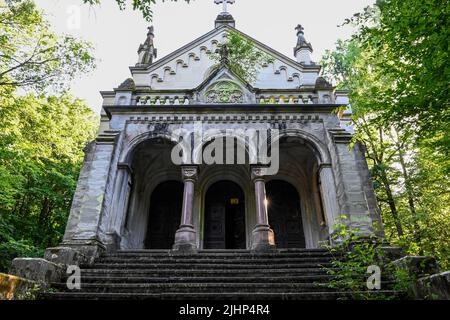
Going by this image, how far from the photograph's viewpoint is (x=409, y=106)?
550 centimetres

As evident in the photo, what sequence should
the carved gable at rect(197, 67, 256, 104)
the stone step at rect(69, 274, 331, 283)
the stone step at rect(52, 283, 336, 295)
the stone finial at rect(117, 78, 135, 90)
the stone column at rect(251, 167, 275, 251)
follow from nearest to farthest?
1. the stone step at rect(52, 283, 336, 295)
2. the stone step at rect(69, 274, 331, 283)
3. the stone column at rect(251, 167, 275, 251)
4. the stone finial at rect(117, 78, 135, 90)
5. the carved gable at rect(197, 67, 256, 104)

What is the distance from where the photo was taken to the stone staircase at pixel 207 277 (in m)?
5.28

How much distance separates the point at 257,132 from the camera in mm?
10242

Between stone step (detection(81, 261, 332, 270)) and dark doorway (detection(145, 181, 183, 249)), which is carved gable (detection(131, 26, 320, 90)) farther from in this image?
stone step (detection(81, 261, 332, 270))

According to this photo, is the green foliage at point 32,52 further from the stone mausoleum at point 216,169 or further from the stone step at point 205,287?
the stone step at point 205,287

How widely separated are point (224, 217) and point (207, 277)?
19.8 feet

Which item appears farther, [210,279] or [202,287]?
[210,279]

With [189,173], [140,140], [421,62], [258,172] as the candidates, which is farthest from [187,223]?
[421,62]

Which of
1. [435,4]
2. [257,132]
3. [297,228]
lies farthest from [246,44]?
[435,4]

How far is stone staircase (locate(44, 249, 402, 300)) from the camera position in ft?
17.3

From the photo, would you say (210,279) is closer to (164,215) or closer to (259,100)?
(164,215)

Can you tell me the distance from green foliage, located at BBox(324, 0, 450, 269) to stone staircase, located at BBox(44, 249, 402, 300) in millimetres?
1975

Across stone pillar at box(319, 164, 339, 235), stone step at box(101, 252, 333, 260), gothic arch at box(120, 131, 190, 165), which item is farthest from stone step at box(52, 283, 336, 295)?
gothic arch at box(120, 131, 190, 165)

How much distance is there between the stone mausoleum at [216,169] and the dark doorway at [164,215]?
43 mm
